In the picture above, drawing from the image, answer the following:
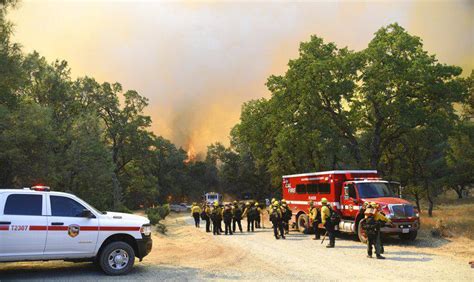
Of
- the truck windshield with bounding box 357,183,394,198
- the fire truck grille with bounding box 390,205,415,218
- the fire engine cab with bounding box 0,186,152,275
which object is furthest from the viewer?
the truck windshield with bounding box 357,183,394,198

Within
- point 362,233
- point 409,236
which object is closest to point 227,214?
point 362,233

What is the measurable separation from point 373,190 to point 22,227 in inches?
572

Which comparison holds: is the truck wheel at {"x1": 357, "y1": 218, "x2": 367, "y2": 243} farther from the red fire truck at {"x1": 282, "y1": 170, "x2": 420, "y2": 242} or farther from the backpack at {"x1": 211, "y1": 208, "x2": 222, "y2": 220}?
the backpack at {"x1": 211, "y1": 208, "x2": 222, "y2": 220}

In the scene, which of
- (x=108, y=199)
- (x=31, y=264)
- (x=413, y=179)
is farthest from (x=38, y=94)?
(x=413, y=179)

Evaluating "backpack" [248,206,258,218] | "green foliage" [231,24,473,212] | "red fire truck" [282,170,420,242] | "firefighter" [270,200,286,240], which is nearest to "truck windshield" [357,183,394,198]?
"red fire truck" [282,170,420,242]

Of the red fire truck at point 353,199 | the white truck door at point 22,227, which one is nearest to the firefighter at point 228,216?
the red fire truck at point 353,199

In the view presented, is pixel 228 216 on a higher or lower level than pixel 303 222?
higher

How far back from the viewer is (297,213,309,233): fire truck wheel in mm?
23547

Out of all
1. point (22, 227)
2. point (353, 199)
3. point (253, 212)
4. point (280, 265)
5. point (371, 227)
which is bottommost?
point (280, 265)

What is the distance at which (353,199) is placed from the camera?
765 inches

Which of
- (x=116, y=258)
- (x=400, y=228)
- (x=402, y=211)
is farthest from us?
(x=402, y=211)

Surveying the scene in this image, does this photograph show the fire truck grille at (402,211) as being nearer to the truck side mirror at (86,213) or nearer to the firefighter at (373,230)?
the firefighter at (373,230)

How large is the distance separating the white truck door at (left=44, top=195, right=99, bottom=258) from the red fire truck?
1131cm

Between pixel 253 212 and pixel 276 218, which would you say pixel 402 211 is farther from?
pixel 253 212
